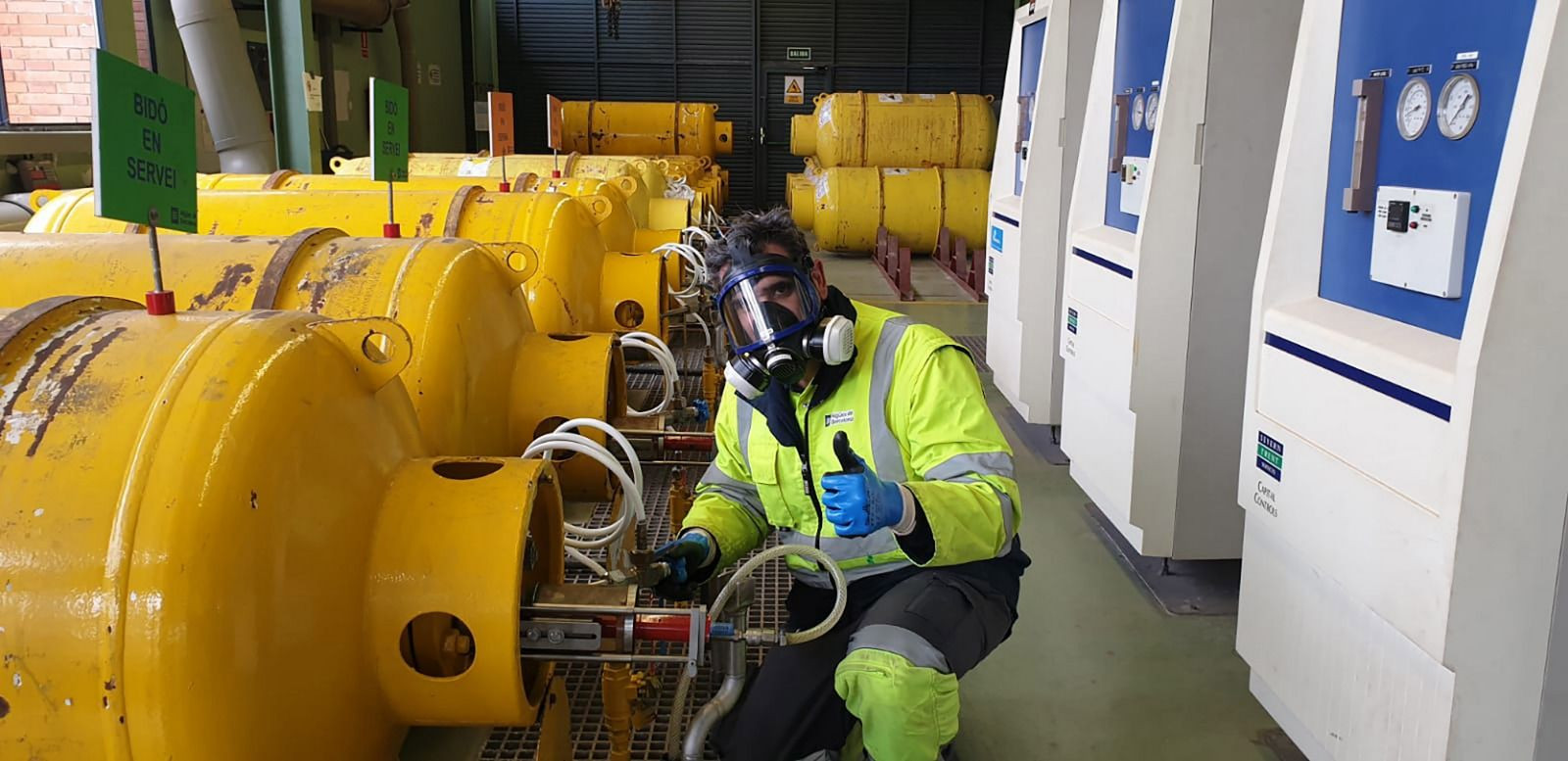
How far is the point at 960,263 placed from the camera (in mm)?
9727

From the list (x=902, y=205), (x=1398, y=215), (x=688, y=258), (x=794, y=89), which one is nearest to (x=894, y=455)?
(x=1398, y=215)

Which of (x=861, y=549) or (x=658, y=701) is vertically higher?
(x=861, y=549)

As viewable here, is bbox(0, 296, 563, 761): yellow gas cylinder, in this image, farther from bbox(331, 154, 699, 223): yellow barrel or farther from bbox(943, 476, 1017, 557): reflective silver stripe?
bbox(331, 154, 699, 223): yellow barrel

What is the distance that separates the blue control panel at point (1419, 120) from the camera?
→ 190 cm

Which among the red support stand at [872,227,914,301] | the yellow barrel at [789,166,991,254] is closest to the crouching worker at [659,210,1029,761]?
the red support stand at [872,227,914,301]

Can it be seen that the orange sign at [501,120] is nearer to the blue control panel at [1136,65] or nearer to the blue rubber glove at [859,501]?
the blue control panel at [1136,65]

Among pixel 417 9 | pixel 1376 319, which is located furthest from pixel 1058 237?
pixel 417 9

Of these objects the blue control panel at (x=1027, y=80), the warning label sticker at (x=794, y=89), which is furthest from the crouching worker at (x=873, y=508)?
the warning label sticker at (x=794, y=89)

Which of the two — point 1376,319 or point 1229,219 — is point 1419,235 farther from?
point 1229,219

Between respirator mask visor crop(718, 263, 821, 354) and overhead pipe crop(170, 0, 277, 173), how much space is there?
562 cm

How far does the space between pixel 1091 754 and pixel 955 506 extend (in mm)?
1034

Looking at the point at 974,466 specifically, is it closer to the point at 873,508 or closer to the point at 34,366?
the point at 873,508

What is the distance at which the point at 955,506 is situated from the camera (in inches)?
78.5

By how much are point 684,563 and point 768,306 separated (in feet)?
1.79
